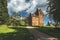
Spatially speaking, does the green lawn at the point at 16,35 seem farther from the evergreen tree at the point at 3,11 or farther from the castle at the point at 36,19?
the castle at the point at 36,19

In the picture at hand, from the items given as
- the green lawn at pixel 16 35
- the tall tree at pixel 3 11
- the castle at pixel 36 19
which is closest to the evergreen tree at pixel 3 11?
the tall tree at pixel 3 11

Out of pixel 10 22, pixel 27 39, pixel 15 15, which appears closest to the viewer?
pixel 27 39

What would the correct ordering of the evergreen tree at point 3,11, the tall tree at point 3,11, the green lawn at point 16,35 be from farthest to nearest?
1. the tall tree at point 3,11
2. the evergreen tree at point 3,11
3. the green lawn at point 16,35

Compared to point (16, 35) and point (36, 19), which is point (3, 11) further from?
point (16, 35)

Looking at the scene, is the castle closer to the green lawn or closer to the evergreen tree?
the evergreen tree

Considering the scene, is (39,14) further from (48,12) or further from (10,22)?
(48,12)

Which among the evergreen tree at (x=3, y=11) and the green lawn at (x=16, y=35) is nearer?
the green lawn at (x=16, y=35)

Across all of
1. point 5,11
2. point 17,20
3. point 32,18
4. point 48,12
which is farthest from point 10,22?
point 48,12

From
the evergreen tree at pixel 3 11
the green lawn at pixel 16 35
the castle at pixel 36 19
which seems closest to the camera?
the green lawn at pixel 16 35

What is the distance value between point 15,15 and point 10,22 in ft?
25.2

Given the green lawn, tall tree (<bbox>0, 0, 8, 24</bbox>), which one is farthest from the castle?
the green lawn

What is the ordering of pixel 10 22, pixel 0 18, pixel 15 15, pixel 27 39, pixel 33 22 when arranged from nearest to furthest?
1. pixel 27 39
2. pixel 0 18
3. pixel 10 22
4. pixel 15 15
5. pixel 33 22

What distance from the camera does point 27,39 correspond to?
1852 centimetres

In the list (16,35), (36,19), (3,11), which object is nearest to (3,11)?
(3,11)
